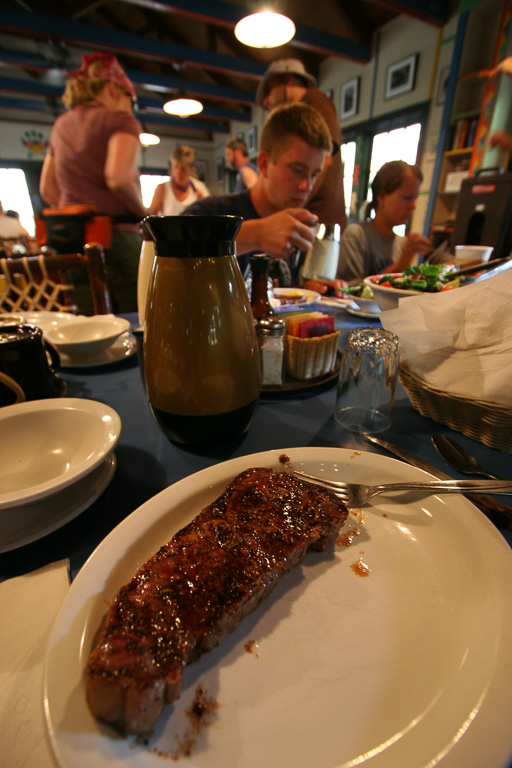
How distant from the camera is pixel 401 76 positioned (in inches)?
164

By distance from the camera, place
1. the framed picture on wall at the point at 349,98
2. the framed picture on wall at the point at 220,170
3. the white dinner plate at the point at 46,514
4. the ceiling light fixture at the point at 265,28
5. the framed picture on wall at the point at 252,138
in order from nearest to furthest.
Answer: the white dinner plate at the point at 46,514, the ceiling light fixture at the point at 265,28, the framed picture on wall at the point at 349,98, the framed picture on wall at the point at 252,138, the framed picture on wall at the point at 220,170

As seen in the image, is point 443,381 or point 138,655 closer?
point 138,655

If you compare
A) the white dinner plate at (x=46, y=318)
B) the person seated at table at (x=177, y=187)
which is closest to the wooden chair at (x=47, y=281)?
the white dinner plate at (x=46, y=318)

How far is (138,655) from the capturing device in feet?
0.96

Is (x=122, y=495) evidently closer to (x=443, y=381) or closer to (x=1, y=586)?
(x=1, y=586)

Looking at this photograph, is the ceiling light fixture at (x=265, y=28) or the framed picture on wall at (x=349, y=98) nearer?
the ceiling light fixture at (x=265, y=28)

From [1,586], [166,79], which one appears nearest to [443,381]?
[1,586]

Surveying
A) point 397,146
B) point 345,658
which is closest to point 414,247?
point 345,658

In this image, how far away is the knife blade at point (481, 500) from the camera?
18.7 inches

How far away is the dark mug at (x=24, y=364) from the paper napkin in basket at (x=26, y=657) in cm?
41

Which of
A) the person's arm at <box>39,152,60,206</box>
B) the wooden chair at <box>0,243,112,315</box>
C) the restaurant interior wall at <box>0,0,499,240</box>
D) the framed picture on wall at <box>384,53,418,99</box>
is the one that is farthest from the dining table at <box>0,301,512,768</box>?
the framed picture on wall at <box>384,53,418,99</box>

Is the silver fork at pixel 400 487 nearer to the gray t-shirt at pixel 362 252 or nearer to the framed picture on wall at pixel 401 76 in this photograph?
the gray t-shirt at pixel 362 252

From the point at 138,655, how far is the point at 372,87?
619cm

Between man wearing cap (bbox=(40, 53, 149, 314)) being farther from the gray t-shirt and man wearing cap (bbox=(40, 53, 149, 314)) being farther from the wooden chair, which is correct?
the gray t-shirt
